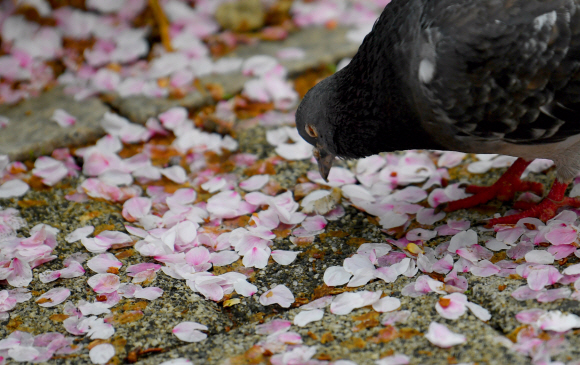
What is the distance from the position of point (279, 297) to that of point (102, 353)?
922 mm

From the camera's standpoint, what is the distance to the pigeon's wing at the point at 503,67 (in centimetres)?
299

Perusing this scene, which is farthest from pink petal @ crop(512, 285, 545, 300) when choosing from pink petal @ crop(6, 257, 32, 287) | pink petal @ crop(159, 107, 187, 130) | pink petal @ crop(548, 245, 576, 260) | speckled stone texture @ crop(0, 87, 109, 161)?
speckled stone texture @ crop(0, 87, 109, 161)

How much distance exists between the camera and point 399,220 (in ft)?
12.5

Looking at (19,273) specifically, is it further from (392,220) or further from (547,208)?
(547,208)

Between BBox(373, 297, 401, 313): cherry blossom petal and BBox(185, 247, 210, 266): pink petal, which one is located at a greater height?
BBox(373, 297, 401, 313): cherry blossom petal

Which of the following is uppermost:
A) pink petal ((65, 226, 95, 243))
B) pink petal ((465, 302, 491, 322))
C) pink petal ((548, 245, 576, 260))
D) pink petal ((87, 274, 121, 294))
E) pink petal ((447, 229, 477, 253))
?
pink petal ((548, 245, 576, 260))

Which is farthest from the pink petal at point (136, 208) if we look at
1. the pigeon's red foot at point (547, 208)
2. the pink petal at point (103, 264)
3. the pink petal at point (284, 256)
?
the pigeon's red foot at point (547, 208)

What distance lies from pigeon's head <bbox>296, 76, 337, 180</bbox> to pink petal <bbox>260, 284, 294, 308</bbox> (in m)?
0.88

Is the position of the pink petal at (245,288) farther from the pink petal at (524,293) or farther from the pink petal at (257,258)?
the pink petal at (524,293)

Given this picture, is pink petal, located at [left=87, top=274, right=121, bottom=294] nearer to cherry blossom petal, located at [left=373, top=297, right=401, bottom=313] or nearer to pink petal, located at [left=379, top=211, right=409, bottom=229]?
cherry blossom petal, located at [left=373, top=297, right=401, bottom=313]

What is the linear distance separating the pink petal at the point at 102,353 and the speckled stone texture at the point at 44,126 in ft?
7.09

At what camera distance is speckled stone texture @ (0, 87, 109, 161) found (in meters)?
4.62

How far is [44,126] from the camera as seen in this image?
191 inches

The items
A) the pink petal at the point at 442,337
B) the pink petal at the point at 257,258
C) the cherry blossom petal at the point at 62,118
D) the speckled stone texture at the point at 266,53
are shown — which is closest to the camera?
the pink petal at the point at 442,337
